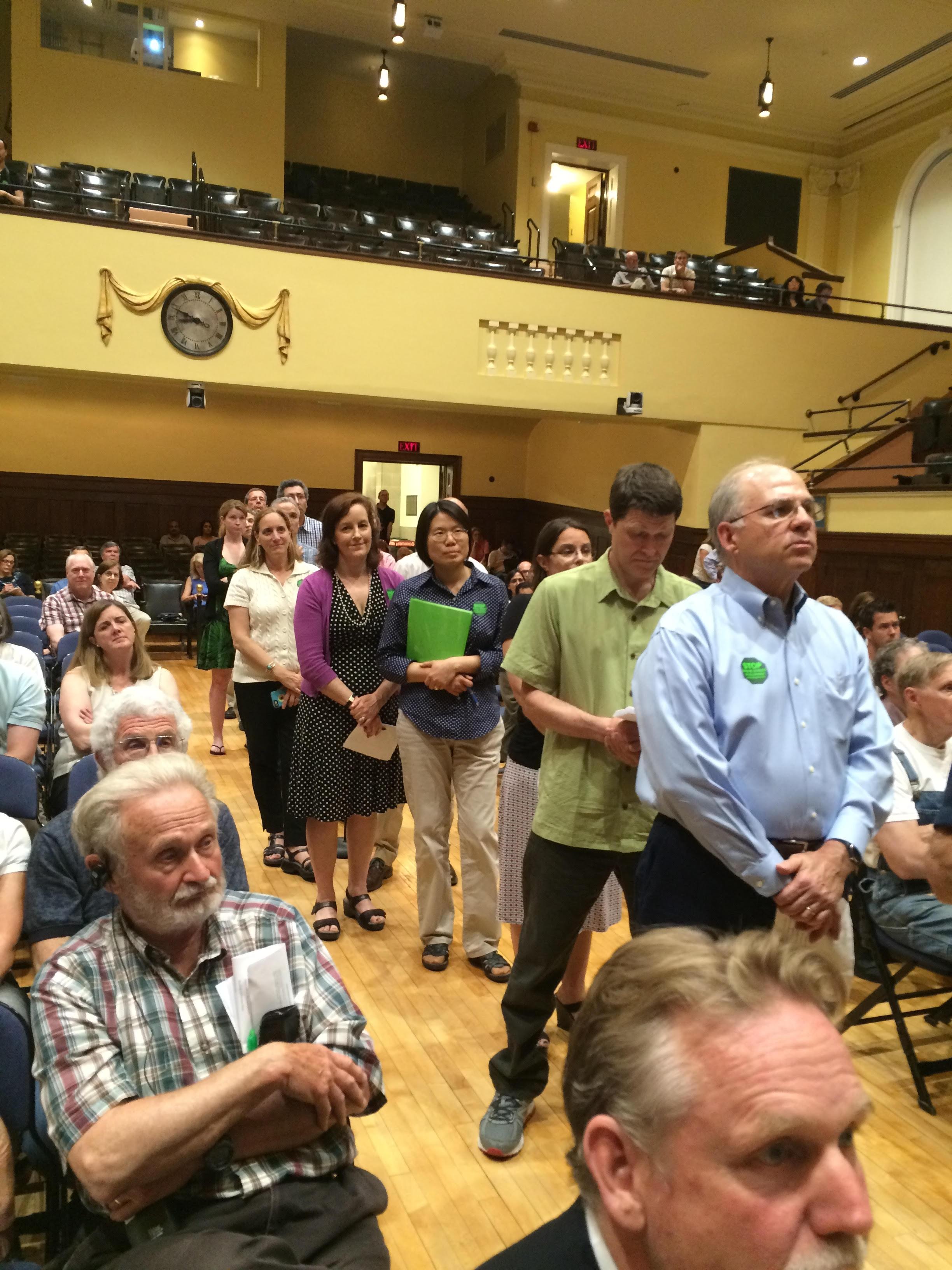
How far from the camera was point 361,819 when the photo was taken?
3.53 metres

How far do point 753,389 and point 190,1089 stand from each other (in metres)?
10.2

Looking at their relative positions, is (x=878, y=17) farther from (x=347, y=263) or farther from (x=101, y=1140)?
(x=101, y=1140)

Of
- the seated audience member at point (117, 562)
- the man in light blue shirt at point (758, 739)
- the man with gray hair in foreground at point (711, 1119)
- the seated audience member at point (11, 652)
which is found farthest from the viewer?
the seated audience member at point (117, 562)

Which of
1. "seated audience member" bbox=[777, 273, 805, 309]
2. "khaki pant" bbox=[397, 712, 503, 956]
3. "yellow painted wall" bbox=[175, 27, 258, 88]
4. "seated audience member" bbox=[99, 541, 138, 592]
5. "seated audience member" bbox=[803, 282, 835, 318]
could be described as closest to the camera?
"khaki pant" bbox=[397, 712, 503, 956]

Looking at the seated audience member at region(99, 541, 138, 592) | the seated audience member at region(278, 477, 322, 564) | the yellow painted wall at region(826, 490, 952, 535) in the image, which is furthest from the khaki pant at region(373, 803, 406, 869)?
the yellow painted wall at region(826, 490, 952, 535)

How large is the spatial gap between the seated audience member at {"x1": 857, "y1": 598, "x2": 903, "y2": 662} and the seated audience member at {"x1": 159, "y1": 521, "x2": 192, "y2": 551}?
9.37 meters

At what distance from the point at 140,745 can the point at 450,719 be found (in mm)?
1067

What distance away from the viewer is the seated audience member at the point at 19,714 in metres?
3.05

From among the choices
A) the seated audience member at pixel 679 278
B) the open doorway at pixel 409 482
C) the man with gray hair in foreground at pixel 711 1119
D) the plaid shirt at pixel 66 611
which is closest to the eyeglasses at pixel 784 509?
the man with gray hair in foreground at pixel 711 1119

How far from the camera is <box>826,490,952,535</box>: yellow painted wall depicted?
7.71 metres

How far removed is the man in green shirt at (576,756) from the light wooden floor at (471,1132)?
12 centimetres

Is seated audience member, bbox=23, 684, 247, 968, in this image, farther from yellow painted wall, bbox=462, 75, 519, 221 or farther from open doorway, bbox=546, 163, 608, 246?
open doorway, bbox=546, 163, 608, 246

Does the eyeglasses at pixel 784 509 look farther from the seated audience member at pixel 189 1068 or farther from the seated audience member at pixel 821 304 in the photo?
the seated audience member at pixel 821 304

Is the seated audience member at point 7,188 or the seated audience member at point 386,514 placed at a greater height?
the seated audience member at point 7,188
